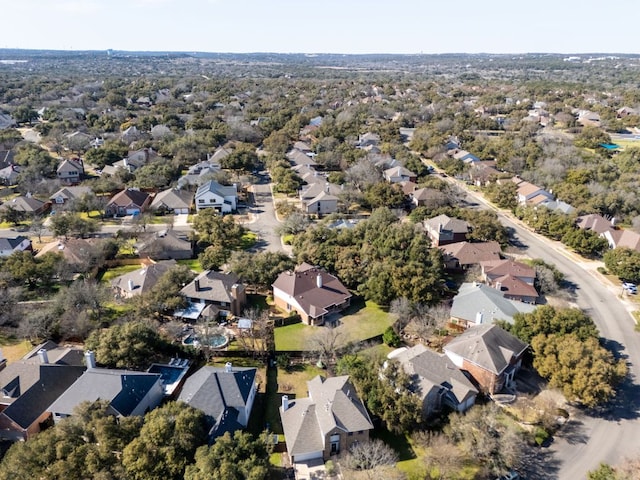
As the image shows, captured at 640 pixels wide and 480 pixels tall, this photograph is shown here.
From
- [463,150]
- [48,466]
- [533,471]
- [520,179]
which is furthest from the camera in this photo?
[463,150]

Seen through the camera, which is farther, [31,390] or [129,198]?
[129,198]

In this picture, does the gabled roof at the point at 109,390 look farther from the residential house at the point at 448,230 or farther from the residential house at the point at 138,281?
the residential house at the point at 448,230

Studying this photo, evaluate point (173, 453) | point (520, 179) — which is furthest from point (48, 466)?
point (520, 179)

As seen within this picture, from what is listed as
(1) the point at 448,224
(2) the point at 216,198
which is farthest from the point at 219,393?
(2) the point at 216,198

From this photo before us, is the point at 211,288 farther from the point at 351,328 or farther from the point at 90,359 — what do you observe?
the point at 351,328

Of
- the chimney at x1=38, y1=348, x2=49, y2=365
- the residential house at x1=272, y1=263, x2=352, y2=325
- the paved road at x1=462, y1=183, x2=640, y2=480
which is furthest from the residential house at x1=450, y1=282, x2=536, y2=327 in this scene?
the chimney at x1=38, y1=348, x2=49, y2=365

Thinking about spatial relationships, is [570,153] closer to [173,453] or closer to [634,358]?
[634,358]

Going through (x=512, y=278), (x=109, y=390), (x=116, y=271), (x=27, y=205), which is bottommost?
(x=116, y=271)
